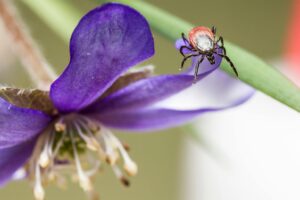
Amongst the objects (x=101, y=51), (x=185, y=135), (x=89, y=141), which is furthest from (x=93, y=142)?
(x=185, y=135)

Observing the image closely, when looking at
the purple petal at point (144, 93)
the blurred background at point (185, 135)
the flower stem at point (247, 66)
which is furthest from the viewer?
the blurred background at point (185, 135)

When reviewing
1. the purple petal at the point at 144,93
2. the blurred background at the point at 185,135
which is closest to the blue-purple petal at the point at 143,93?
the purple petal at the point at 144,93

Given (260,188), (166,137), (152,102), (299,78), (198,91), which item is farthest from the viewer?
(166,137)

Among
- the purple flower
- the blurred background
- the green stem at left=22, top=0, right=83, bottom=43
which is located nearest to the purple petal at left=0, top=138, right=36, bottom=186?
the purple flower

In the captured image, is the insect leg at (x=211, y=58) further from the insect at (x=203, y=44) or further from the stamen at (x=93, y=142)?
the stamen at (x=93, y=142)

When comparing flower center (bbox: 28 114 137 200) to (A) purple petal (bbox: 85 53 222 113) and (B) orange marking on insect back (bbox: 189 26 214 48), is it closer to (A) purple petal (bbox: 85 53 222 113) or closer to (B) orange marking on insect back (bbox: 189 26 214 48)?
(A) purple petal (bbox: 85 53 222 113)

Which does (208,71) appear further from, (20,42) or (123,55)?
(20,42)

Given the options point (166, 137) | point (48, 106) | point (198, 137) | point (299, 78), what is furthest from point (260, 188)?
point (166, 137)
